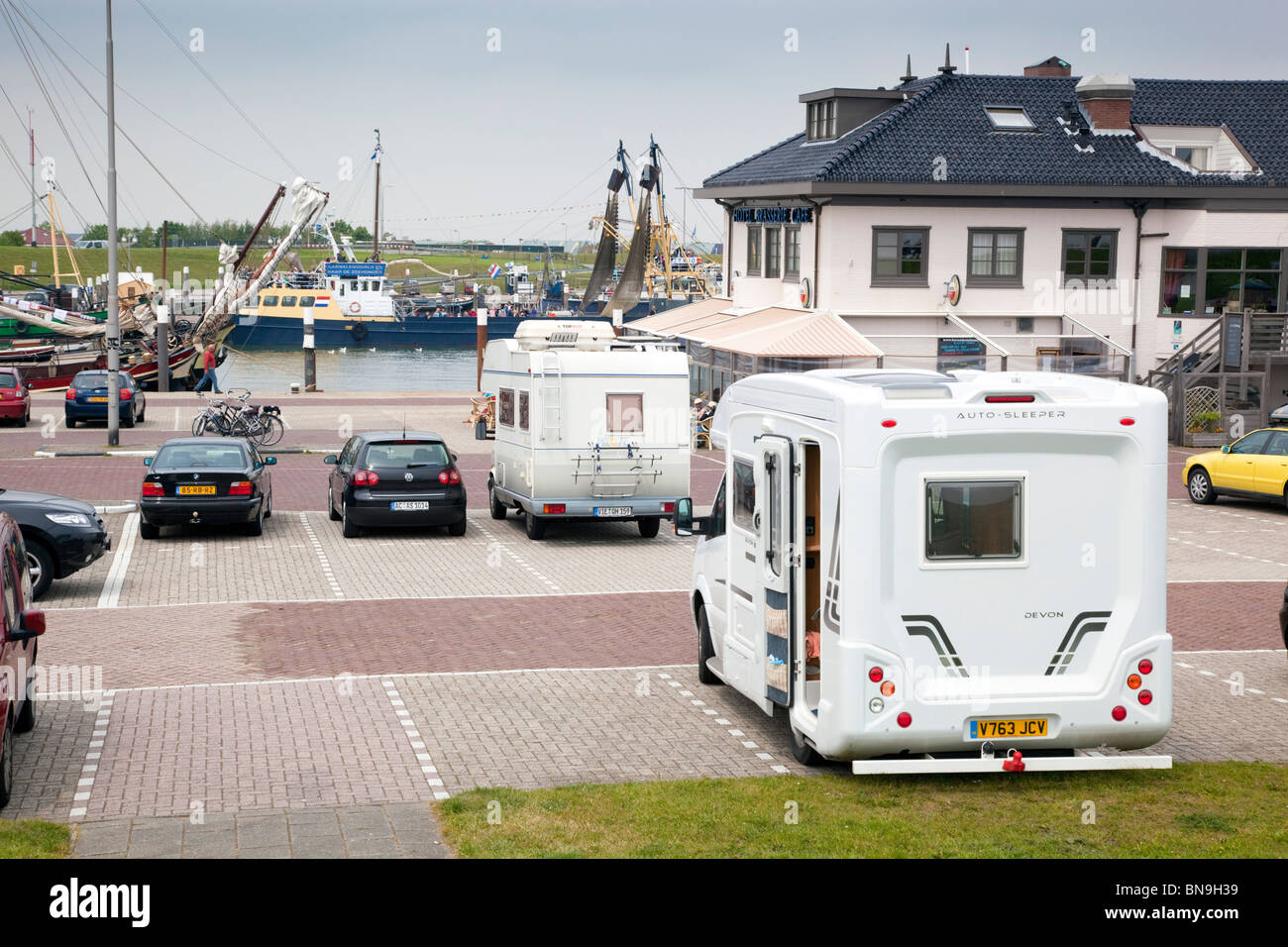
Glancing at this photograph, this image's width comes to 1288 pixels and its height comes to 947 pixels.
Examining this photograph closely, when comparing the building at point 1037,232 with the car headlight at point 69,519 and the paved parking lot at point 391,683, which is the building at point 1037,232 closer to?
the paved parking lot at point 391,683

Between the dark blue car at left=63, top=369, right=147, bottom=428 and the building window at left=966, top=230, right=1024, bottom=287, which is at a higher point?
the building window at left=966, top=230, right=1024, bottom=287

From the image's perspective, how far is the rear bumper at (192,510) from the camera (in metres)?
20.1

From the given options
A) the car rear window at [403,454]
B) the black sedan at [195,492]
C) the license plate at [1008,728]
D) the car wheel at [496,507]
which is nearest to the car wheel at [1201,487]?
the car wheel at [496,507]

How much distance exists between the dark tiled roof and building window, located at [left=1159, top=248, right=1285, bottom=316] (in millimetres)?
1744

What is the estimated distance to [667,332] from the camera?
41.5m

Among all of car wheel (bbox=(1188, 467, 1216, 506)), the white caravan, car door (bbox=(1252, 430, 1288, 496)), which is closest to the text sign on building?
car wheel (bbox=(1188, 467, 1216, 506))

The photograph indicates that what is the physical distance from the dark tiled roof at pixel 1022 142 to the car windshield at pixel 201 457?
18.1 meters

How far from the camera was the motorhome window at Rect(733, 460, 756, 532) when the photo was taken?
1033 centimetres

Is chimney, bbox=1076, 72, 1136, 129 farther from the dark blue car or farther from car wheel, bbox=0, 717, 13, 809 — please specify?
car wheel, bbox=0, 717, 13, 809

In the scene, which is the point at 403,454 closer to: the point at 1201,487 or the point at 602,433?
the point at 602,433

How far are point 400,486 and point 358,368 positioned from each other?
6127 cm

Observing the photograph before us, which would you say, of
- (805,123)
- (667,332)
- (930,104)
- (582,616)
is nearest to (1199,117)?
(930,104)

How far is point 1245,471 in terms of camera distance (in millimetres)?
24359
